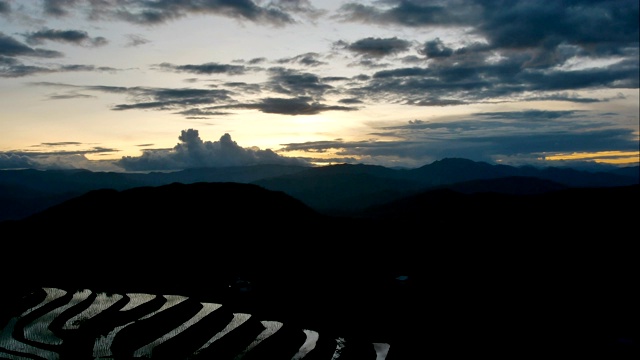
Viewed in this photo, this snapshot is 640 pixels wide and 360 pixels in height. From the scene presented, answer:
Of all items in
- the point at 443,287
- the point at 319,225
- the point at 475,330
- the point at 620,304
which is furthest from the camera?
the point at 319,225

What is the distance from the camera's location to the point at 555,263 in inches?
3484

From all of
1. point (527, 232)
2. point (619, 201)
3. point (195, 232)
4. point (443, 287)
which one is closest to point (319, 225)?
point (195, 232)

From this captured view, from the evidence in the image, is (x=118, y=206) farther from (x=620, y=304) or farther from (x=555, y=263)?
(x=620, y=304)

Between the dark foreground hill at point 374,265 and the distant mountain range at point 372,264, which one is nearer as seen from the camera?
the dark foreground hill at point 374,265

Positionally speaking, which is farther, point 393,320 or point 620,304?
point 620,304

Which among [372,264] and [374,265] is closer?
[374,265]

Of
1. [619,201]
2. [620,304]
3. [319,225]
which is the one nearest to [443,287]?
[620,304]

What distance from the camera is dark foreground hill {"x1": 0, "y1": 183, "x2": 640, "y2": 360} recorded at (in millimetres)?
57000

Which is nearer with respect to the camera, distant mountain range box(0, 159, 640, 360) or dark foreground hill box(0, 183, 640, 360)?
Result: dark foreground hill box(0, 183, 640, 360)

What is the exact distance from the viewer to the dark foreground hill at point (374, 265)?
5700 cm

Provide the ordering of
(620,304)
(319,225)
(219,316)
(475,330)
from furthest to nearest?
(319,225)
(620,304)
(219,316)
(475,330)

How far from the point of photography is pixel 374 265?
9712cm

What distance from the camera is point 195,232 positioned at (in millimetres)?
122938

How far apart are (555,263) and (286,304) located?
53.7m
